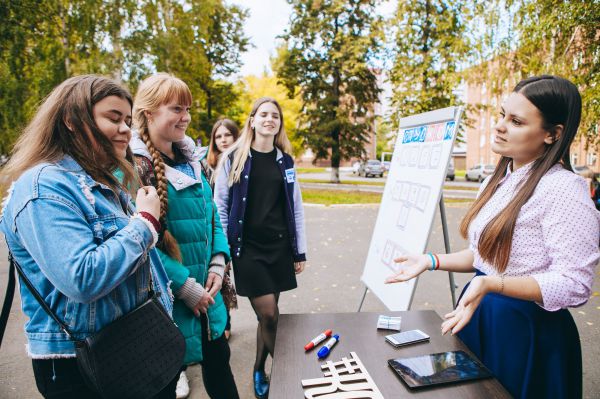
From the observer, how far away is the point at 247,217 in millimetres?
2777

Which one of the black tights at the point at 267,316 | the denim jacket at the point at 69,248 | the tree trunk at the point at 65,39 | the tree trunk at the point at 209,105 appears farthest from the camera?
the tree trunk at the point at 209,105

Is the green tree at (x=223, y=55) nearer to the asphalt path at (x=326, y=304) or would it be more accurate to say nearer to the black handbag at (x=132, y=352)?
the asphalt path at (x=326, y=304)

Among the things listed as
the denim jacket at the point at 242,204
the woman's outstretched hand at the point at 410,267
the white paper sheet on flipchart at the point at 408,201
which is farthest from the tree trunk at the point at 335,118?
the woman's outstretched hand at the point at 410,267

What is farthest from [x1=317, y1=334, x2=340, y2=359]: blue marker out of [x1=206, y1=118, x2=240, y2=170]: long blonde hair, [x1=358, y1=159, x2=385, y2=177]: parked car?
[x1=358, y1=159, x2=385, y2=177]: parked car

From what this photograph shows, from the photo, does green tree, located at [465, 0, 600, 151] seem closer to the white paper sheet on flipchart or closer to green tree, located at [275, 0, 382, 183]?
the white paper sheet on flipchart

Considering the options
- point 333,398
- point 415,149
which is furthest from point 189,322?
point 415,149

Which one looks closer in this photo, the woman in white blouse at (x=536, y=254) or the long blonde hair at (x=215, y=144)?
the woman in white blouse at (x=536, y=254)

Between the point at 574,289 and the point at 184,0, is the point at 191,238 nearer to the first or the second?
the point at 574,289

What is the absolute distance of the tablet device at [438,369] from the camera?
124cm

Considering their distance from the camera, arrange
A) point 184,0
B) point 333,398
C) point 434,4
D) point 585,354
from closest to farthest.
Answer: point 333,398 → point 585,354 → point 434,4 → point 184,0

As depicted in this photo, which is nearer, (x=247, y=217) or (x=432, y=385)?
(x=432, y=385)

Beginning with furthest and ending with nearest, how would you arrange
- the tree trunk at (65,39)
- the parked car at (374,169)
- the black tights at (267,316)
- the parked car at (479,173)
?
the parked car at (374,169), the parked car at (479,173), the tree trunk at (65,39), the black tights at (267,316)

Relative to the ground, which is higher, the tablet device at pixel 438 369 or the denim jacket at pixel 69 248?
the denim jacket at pixel 69 248

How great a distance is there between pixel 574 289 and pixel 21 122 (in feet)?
40.1
